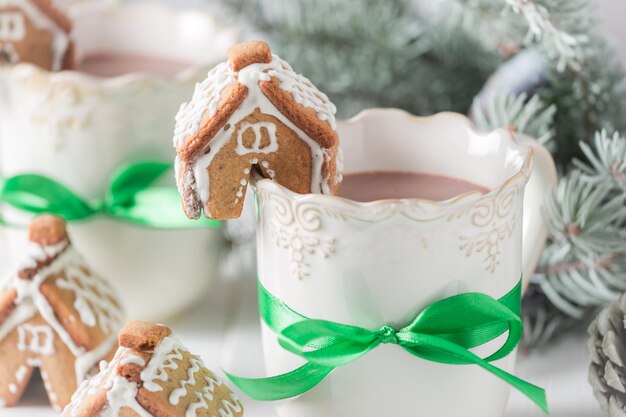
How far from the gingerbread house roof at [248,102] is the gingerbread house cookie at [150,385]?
6.1 inches

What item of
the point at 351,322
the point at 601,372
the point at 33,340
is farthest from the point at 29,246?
the point at 601,372

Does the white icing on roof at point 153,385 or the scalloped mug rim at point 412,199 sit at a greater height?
the scalloped mug rim at point 412,199

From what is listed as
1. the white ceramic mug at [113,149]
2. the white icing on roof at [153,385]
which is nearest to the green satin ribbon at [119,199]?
the white ceramic mug at [113,149]

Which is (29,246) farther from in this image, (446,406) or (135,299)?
(446,406)

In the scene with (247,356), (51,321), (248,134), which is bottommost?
(247,356)

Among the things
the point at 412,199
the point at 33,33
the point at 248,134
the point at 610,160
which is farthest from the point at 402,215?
the point at 33,33

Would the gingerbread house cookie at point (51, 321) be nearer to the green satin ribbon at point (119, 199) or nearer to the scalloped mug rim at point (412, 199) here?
the green satin ribbon at point (119, 199)

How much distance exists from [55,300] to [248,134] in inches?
11.0

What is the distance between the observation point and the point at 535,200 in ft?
2.80

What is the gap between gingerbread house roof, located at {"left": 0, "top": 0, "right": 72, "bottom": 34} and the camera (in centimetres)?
100

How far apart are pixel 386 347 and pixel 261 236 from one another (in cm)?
14

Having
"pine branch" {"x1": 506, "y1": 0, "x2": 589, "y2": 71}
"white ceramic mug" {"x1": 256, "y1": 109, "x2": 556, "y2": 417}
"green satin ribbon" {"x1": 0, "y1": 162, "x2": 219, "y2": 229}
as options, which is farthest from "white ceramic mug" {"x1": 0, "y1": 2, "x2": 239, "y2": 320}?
"pine branch" {"x1": 506, "y1": 0, "x2": 589, "y2": 71}

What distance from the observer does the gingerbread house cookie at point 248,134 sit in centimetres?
72

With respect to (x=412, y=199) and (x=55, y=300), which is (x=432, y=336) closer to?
(x=412, y=199)
